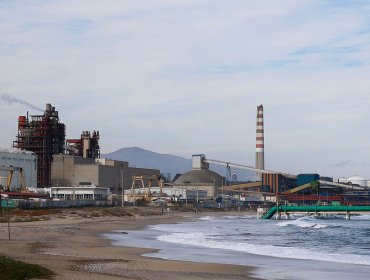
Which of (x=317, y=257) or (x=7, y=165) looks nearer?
(x=317, y=257)

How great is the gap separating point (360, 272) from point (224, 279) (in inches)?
364

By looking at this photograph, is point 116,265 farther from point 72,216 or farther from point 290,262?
point 72,216

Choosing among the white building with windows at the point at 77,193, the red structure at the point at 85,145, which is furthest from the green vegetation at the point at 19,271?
the red structure at the point at 85,145

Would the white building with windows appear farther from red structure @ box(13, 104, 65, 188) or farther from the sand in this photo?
the sand

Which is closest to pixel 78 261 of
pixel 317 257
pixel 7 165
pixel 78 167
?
pixel 317 257

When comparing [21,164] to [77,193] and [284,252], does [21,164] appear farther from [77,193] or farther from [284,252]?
[284,252]

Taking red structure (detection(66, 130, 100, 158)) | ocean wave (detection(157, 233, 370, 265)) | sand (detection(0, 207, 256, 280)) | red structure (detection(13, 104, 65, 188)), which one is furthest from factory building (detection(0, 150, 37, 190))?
sand (detection(0, 207, 256, 280))

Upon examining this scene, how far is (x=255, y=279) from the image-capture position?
1219 inches

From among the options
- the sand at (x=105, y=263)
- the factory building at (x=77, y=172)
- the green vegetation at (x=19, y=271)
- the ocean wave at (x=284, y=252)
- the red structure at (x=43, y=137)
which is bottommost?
the ocean wave at (x=284, y=252)

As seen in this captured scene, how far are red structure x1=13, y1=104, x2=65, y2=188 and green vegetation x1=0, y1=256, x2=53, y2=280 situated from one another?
141952 millimetres

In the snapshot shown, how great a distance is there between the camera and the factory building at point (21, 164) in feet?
504

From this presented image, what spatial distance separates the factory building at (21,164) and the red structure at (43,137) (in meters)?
4.46

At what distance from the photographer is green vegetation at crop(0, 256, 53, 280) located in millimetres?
23438

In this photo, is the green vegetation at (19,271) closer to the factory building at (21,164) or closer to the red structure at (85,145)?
the factory building at (21,164)
